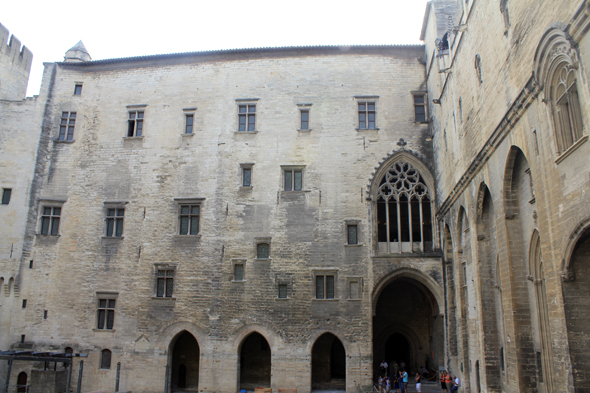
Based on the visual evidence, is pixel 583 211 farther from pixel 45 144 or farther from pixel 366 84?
pixel 45 144

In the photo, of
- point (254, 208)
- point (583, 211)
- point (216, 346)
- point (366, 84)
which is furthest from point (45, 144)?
point (583, 211)

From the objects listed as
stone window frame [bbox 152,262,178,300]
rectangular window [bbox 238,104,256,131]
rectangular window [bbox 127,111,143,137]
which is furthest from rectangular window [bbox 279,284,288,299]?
rectangular window [bbox 127,111,143,137]

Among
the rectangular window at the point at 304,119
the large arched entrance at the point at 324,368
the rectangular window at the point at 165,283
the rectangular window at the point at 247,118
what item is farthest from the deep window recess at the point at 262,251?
the rectangular window at the point at 304,119

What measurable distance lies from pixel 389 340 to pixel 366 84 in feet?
41.3

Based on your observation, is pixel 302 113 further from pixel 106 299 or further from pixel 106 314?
pixel 106 314

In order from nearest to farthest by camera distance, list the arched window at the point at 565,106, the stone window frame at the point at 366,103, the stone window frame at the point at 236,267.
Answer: the arched window at the point at 565,106 → the stone window frame at the point at 236,267 → the stone window frame at the point at 366,103

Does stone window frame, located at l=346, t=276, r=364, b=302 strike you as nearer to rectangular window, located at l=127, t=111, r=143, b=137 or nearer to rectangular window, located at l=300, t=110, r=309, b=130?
rectangular window, located at l=300, t=110, r=309, b=130

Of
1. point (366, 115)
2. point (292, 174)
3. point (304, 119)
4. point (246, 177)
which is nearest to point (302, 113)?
point (304, 119)

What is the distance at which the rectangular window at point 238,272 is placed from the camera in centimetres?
2053

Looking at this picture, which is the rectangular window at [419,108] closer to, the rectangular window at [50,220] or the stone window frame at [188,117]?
the stone window frame at [188,117]

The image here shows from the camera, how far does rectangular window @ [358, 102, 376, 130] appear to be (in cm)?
2186

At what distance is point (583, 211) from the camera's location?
26.7ft

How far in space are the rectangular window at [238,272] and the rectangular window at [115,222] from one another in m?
5.80

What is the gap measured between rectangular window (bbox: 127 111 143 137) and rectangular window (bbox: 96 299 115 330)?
8.06 m
